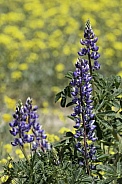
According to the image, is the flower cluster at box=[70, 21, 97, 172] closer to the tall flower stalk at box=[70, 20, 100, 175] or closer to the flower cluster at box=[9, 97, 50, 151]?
the tall flower stalk at box=[70, 20, 100, 175]

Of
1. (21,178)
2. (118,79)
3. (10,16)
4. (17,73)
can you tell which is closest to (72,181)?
(21,178)

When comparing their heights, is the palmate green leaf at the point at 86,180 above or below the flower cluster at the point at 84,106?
below

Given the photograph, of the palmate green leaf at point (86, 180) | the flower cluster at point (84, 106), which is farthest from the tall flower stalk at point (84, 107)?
the palmate green leaf at point (86, 180)

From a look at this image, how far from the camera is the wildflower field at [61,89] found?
324cm

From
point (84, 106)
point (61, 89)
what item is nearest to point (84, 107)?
point (84, 106)

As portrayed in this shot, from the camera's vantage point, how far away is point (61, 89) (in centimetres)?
749

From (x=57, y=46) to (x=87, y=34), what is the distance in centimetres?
486

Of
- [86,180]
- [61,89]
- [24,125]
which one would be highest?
[61,89]

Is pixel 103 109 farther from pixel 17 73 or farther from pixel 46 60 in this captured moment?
pixel 46 60

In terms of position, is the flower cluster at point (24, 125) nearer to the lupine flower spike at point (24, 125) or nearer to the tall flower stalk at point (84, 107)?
the lupine flower spike at point (24, 125)

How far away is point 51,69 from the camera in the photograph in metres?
7.81

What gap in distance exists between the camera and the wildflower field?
10.6 ft

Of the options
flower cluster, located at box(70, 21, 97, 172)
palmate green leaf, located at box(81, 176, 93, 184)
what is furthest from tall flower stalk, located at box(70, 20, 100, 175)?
palmate green leaf, located at box(81, 176, 93, 184)

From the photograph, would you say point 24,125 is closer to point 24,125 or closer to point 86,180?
point 24,125
